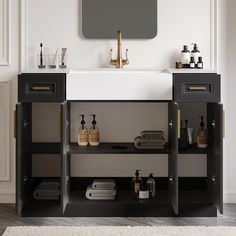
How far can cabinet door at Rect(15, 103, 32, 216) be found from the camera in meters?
4.05

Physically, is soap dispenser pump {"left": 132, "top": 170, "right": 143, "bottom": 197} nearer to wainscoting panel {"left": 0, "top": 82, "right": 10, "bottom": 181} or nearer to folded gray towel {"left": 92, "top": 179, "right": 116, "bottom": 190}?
folded gray towel {"left": 92, "top": 179, "right": 116, "bottom": 190}

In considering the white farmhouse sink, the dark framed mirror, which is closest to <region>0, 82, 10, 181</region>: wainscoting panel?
the white farmhouse sink

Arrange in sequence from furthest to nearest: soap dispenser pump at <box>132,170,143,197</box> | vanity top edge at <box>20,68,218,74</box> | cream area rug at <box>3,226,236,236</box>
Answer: soap dispenser pump at <box>132,170,143,197</box>, vanity top edge at <box>20,68,218,74</box>, cream area rug at <box>3,226,236,236</box>

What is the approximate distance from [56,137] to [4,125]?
1.34 ft

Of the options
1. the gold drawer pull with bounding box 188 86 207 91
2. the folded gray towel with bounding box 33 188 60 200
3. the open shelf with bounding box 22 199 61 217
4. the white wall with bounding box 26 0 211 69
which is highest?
the white wall with bounding box 26 0 211 69

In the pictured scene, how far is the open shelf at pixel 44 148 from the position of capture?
13.8ft

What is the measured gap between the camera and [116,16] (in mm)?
4516

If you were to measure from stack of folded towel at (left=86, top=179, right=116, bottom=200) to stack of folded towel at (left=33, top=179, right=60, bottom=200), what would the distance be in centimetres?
23

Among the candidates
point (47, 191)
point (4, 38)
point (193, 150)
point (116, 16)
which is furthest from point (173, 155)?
point (4, 38)

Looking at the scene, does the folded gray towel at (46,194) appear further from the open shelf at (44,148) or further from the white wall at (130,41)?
the white wall at (130,41)

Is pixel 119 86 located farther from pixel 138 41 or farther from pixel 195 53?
pixel 195 53

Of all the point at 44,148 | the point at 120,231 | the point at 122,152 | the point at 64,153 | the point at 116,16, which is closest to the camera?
the point at 120,231

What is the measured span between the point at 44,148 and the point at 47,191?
12.7 inches

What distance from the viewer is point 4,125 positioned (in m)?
4.55
